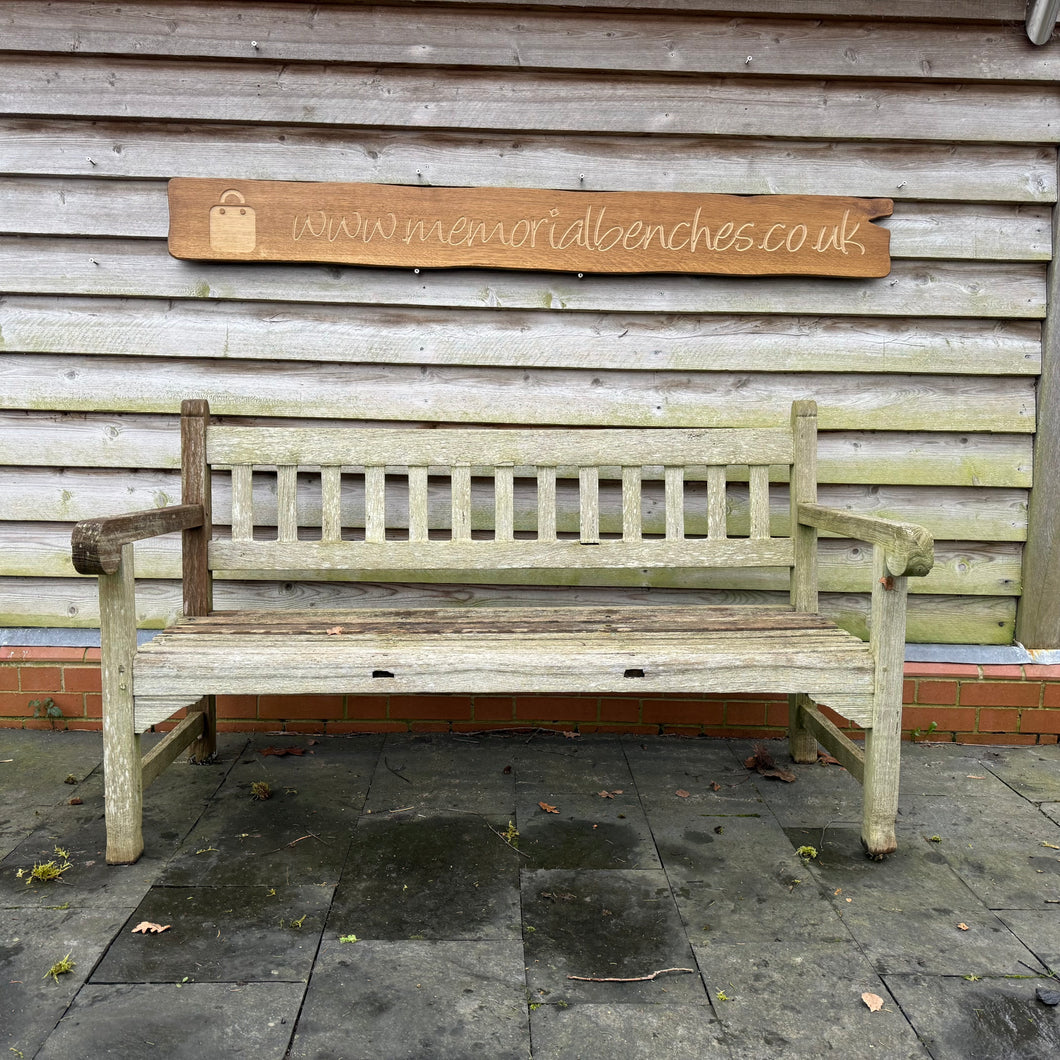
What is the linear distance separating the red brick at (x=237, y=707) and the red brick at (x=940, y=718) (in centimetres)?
249

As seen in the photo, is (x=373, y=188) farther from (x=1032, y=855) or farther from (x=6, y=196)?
(x=1032, y=855)

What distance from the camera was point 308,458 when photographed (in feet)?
9.20

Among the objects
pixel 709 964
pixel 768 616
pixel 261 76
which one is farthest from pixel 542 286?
pixel 709 964

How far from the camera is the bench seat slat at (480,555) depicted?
2.79 m

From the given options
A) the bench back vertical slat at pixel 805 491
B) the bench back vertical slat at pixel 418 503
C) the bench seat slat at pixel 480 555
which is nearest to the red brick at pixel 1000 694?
the bench back vertical slat at pixel 805 491

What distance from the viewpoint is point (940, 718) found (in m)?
3.23

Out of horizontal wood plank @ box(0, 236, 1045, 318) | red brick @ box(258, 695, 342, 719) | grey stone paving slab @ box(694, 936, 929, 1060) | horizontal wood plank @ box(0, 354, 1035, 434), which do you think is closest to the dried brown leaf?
grey stone paving slab @ box(694, 936, 929, 1060)

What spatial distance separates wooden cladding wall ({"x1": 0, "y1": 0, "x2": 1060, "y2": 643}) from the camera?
2986 millimetres

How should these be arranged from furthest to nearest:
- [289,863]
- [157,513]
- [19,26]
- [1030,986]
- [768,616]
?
[19,26] → [768,616] → [157,513] → [289,863] → [1030,986]

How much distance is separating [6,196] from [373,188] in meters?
1.33

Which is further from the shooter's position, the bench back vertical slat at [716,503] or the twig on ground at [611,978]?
the bench back vertical slat at [716,503]

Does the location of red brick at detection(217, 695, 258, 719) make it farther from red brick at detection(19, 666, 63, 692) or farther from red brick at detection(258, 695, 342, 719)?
red brick at detection(19, 666, 63, 692)

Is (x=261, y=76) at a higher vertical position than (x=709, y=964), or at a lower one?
higher

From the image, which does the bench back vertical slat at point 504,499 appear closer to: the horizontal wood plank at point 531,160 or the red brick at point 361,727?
the red brick at point 361,727
